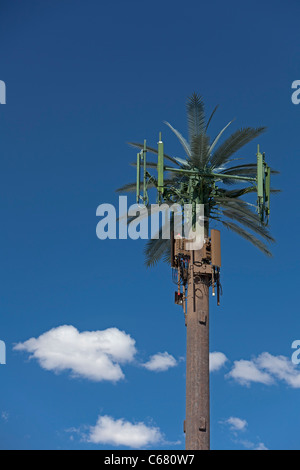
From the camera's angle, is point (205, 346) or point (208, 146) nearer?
point (205, 346)

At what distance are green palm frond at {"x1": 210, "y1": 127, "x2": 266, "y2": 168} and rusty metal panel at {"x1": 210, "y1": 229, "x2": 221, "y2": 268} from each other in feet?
9.84

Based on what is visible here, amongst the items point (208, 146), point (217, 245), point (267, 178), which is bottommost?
point (217, 245)

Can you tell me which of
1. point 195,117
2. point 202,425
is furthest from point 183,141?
point 202,425

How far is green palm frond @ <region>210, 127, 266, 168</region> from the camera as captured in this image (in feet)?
93.1

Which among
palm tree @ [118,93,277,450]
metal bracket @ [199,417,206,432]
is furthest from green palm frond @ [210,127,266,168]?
metal bracket @ [199,417,206,432]

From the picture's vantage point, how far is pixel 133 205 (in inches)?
1216

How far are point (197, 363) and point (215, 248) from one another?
426cm

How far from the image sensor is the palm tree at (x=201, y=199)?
83.9 feet

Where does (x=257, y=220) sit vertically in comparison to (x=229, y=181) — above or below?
below

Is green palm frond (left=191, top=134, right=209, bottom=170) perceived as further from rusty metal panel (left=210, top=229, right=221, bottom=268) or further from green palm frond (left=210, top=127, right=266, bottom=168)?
rusty metal panel (left=210, top=229, right=221, bottom=268)

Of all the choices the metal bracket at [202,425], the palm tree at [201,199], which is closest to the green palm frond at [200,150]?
the palm tree at [201,199]

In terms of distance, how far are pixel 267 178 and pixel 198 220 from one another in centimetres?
314
